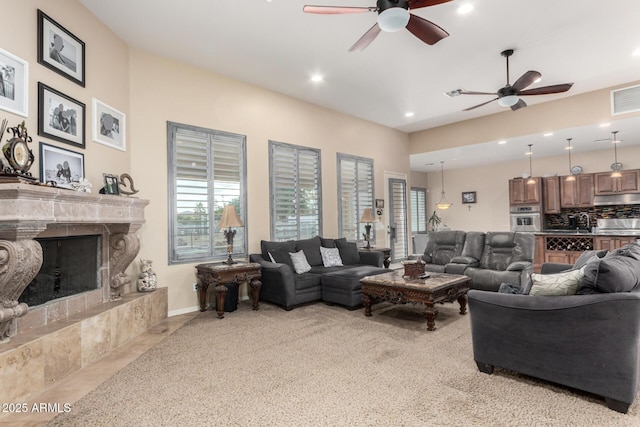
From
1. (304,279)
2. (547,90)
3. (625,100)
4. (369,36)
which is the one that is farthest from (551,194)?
(369,36)

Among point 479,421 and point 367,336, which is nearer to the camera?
point 479,421

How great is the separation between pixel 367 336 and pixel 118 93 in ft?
12.9

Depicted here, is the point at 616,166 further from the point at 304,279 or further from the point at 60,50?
the point at 60,50

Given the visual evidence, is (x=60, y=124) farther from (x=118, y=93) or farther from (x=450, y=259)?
(x=450, y=259)

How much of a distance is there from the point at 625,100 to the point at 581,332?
5.35 meters

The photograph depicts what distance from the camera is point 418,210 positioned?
38.0 ft

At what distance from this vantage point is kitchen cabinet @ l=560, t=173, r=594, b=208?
8.23 metres

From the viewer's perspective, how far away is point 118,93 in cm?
399

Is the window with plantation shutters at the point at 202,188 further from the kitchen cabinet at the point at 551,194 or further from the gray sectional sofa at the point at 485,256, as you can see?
the kitchen cabinet at the point at 551,194

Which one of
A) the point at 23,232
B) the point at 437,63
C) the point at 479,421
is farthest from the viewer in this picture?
the point at 437,63

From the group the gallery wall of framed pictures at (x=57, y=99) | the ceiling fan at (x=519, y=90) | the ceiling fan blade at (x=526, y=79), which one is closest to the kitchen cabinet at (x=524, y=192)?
the ceiling fan at (x=519, y=90)

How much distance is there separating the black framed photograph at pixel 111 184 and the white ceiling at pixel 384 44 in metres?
1.68

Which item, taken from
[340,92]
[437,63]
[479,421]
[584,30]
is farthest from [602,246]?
[479,421]

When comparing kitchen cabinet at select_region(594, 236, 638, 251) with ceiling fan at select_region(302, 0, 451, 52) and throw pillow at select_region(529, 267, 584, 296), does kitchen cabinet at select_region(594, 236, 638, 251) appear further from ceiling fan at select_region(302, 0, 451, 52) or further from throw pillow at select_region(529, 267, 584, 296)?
ceiling fan at select_region(302, 0, 451, 52)
